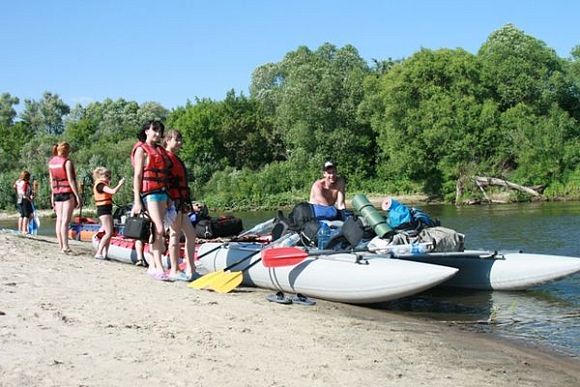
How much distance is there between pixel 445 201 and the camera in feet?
120

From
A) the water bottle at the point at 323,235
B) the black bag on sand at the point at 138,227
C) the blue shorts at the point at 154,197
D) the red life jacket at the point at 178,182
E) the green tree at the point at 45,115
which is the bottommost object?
the water bottle at the point at 323,235

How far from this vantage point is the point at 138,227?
316 inches

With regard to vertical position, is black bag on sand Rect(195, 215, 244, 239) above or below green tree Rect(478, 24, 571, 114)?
below

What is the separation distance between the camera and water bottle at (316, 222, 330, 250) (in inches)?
363

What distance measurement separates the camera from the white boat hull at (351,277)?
7.62 m

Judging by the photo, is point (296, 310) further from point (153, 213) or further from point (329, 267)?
point (153, 213)

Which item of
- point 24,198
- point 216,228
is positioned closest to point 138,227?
point 216,228

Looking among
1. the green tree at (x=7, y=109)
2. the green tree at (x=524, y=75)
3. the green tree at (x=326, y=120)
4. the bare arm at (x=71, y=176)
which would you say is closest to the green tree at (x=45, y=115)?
the green tree at (x=7, y=109)

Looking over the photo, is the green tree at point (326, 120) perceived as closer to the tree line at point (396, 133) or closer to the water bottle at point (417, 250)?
the tree line at point (396, 133)

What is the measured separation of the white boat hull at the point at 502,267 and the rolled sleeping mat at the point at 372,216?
67 cm

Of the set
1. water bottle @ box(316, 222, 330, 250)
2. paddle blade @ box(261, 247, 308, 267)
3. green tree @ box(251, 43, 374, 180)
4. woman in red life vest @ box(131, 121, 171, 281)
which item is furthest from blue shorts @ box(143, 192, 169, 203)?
green tree @ box(251, 43, 374, 180)

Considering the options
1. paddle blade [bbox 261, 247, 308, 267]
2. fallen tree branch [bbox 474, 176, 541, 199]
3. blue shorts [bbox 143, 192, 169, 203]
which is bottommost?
paddle blade [bbox 261, 247, 308, 267]

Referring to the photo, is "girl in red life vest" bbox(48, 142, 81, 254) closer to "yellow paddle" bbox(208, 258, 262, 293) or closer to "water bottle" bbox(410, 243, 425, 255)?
"yellow paddle" bbox(208, 258, 262, 293)

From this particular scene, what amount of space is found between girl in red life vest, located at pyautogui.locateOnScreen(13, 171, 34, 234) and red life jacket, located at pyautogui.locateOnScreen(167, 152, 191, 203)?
252 inches
